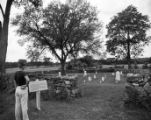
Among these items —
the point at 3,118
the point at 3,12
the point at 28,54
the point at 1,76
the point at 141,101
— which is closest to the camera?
the point at 3,118

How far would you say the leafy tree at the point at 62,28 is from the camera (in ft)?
78.4

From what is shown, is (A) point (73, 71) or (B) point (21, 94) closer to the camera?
(B) point (21, 94)

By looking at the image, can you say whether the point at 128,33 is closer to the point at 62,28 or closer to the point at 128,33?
the point at 128,33

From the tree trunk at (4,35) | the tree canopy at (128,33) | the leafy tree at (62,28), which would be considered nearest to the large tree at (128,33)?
the tree canopy at (128,33)

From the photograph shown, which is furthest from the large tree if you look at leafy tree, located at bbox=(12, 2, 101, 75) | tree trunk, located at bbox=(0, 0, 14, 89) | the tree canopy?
tree trunk, located at bbox=(0, 0, 14, 89)

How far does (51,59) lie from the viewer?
26.7m

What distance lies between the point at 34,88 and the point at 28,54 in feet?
63.8

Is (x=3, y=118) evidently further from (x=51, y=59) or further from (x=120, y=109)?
(x=51, y=59)

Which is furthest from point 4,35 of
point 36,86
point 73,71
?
point 73,71

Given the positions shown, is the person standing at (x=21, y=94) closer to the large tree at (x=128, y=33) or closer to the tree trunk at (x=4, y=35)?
the tree trunk at (x=4, y=35)

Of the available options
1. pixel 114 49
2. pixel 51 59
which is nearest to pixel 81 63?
pixel 114 49

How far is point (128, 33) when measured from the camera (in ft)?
118

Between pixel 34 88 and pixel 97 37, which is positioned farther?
pixel 97 37

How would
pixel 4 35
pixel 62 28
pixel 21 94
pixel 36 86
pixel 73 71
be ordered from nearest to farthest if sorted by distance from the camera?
pixel 21 94, pixel 36 86, pixel 4 35, pixel 62 28, pixel 73 71
